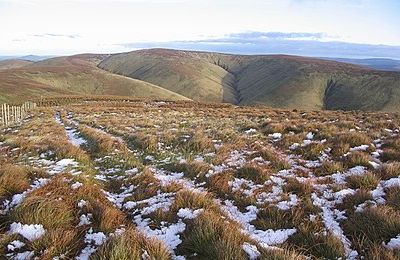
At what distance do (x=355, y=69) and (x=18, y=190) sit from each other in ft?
658

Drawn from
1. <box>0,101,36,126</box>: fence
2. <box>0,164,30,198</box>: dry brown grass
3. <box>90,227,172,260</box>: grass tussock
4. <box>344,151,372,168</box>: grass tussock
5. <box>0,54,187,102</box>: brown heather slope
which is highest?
<box>90,227,172,260</box>: grass tussock

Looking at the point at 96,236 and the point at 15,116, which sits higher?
the point at 96,236

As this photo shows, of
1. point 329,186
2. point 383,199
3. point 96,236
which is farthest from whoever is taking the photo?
point 329,186

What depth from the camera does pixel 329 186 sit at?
27.5 ft

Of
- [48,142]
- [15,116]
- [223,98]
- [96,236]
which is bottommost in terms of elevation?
[223,98]

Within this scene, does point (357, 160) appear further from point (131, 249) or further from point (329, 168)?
point (131, 249)

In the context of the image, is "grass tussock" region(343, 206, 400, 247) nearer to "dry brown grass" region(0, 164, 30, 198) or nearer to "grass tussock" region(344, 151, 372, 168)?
"grass tussock" region(344, 151, 372, 168)

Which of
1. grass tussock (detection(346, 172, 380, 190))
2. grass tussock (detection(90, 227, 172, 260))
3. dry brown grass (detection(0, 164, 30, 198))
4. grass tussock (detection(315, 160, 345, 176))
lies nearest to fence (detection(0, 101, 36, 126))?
dry brown grass (detection(0, 164, 30, 198))

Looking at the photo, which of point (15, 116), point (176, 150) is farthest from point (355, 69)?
point (176, 150)

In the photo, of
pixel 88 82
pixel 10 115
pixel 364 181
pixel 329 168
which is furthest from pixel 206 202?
pixel 88 82

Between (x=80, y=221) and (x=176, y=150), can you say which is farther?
(x=176, y=150)

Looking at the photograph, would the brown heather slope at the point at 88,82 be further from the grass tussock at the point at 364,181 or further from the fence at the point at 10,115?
the grass tussock at the point at 364,181

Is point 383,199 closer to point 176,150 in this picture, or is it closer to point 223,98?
point 176,150

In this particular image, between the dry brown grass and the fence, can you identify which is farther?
the fence
